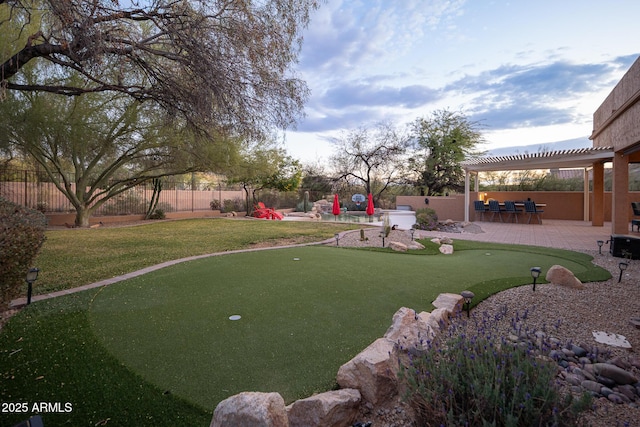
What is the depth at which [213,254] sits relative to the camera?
723 cm

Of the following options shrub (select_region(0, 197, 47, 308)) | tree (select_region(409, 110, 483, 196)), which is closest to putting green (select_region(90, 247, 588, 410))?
shrub (select_region(0, 197, 47, 308))

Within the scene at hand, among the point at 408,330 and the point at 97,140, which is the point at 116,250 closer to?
the point at 97,140

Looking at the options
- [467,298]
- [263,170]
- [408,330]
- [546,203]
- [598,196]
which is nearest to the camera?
[408,330]

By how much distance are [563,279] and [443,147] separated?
1742cm

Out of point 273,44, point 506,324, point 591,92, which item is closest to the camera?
point 506,324

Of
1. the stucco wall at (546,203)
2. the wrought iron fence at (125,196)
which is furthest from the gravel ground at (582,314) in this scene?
the wrought iron fence at (125,196)

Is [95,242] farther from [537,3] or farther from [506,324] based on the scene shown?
[537,3]

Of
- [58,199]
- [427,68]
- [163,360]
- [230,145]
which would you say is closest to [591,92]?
[427,68]

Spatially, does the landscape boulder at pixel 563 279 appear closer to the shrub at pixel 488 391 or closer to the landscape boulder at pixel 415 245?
the landscape boulder at pixel 415 245

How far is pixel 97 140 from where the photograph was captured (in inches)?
460

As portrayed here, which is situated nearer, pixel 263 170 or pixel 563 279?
pixel 563 279

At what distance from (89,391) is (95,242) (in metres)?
8.03

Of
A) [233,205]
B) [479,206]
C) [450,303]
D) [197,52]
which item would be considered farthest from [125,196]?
[479,206]

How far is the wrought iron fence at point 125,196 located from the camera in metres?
12.2
